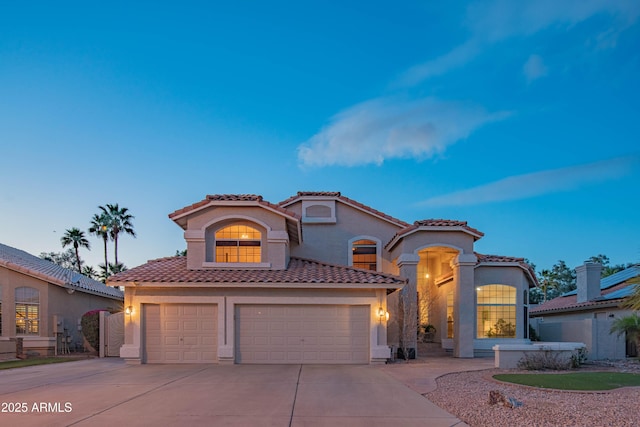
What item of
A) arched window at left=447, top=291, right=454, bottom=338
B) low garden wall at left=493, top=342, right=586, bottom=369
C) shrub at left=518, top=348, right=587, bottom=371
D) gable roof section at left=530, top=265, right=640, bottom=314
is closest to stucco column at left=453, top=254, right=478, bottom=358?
arched window at left=447, top=291, right=454, bottom=338

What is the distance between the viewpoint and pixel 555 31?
58.1 feet

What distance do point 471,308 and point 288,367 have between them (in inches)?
315

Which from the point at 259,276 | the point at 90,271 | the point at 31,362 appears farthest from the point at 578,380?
the point at 90,271

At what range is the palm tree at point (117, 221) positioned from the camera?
43.6 m

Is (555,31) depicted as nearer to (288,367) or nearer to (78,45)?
(288,367)

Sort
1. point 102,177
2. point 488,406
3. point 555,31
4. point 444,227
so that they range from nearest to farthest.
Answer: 1. point 488,406
2. point 555,31
3. point 444,227
4. point 102,177

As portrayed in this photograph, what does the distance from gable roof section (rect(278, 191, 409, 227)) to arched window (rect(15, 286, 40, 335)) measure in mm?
12127

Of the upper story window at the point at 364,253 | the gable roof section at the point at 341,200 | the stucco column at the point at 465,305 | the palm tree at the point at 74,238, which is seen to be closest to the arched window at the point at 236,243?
the gable roof section at the point at 341,200

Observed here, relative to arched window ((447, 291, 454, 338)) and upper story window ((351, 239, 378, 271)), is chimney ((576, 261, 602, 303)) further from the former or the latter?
upper story window ((351, 239, 378, 271))

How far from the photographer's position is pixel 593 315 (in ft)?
73.3

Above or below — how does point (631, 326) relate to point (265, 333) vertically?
above

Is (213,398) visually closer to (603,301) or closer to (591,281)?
(603,301)

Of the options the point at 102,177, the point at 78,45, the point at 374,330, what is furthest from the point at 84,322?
the point at 374,330

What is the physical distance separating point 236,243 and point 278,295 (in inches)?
111
